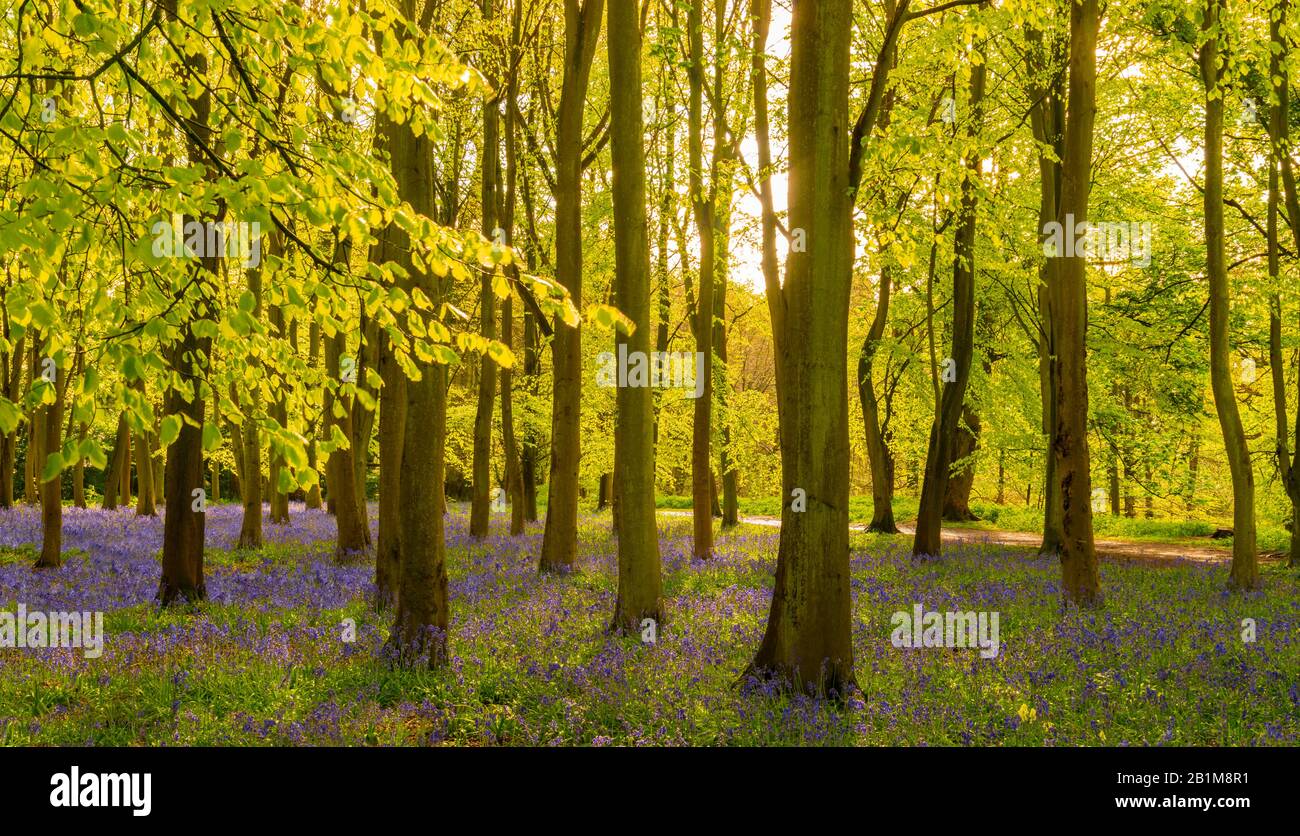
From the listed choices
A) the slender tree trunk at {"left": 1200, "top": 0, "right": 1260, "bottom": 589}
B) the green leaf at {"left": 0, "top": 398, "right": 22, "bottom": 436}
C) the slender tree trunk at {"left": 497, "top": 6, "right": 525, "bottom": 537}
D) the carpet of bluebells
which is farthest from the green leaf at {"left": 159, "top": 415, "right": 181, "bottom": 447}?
the slender tree trunk at {"left": 497, "top": 6, "right": 525, "bottom": 537}

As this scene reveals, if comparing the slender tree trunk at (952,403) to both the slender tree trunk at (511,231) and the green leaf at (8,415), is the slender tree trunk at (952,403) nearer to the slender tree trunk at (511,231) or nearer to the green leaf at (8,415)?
the slender tree trunk at (511,231)

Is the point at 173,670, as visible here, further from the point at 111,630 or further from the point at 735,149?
the point at 735,149

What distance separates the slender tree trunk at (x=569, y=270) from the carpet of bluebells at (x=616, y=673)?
1031 mm

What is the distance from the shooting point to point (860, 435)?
3753cm

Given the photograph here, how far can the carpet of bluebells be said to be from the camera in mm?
5816

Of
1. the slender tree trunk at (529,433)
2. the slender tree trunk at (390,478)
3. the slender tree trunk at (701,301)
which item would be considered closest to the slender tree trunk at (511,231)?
the slender tree trunk at (529,433)

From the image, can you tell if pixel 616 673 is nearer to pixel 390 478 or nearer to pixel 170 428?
pixel 170 428

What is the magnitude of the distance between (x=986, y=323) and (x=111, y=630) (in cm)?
2700

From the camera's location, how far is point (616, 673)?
273 inches

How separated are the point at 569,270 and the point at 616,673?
7.25 meters

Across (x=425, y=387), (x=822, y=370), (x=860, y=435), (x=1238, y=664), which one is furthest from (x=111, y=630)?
(x=860, y=435)

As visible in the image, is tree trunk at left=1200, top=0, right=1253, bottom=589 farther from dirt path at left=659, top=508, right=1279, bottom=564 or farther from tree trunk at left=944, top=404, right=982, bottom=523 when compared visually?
tree trunk at left=944, top=404, right=982, bottom=523

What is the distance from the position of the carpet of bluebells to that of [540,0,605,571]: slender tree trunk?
3.38 ft

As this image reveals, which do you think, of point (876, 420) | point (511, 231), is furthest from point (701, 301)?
point (876, 420)
